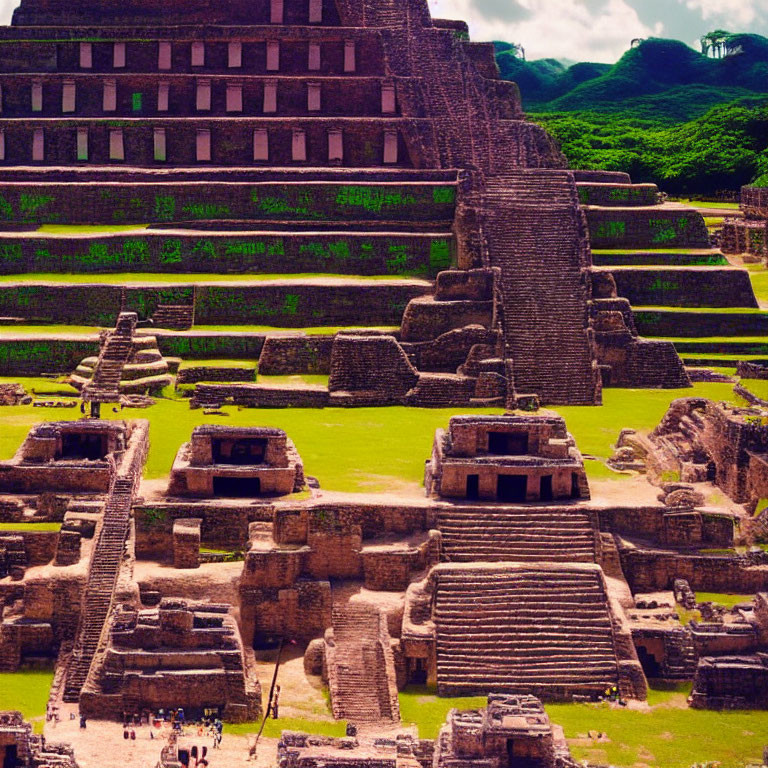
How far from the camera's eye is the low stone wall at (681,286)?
68.0 metres

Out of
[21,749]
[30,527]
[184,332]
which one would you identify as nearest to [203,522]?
[30,527]

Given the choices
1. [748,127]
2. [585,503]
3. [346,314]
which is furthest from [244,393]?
[748,127]

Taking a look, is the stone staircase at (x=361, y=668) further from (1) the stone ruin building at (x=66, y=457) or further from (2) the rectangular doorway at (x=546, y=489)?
(1) the stone ruin building at (x=66, y=457)

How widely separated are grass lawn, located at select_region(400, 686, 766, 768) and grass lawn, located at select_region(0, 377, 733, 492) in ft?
29.9

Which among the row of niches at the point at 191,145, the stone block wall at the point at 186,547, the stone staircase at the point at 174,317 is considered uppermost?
the row of niches at the point at 191,145

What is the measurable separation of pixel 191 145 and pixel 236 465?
27.6 meters

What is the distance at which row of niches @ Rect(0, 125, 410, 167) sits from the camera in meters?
→ 74.3

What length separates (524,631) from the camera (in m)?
44.2

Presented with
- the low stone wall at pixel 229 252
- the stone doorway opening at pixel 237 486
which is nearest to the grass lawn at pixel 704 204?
the low stone wall at pixel 229 252

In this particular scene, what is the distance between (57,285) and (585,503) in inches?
960

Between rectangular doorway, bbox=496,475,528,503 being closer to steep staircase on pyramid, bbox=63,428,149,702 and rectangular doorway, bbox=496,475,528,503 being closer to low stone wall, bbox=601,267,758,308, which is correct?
steep staircase on pyramid, bbox=63,428,149,702

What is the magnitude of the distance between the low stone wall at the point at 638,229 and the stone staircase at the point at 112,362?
17.2m

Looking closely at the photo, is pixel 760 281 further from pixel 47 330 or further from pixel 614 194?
pixel 47 330

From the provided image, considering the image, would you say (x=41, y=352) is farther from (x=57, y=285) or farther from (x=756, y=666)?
(x=756, y=666)
